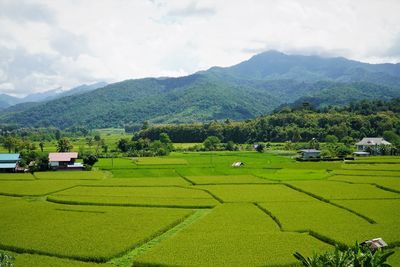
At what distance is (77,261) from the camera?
71.9 ft

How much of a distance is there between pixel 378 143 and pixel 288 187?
48.3 meters

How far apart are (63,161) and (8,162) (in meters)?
8.81

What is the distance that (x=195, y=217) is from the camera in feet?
107

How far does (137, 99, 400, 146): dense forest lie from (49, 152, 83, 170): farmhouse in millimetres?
57780

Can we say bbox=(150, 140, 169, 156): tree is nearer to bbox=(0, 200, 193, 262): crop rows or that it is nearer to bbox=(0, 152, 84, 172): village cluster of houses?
bbox=(0, 152, 84, 172): village cluster of houses

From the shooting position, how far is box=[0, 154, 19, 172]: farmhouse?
6743 centimetres

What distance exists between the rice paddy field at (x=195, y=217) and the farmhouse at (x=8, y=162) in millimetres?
12222

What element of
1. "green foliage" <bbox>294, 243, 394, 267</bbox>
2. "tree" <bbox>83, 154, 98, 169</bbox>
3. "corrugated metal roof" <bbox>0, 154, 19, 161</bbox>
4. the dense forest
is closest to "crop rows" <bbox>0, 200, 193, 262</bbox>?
"green foliage" <bbox>294, 243, 394, 267</bbox>

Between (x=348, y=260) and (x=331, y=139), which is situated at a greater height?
(x=331, y=139)

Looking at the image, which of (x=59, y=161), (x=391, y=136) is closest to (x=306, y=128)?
(x=391, y=136)

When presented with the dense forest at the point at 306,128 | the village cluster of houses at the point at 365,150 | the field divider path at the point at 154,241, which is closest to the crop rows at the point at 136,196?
the field divider path at the point at 154,241

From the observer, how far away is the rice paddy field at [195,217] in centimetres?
2281

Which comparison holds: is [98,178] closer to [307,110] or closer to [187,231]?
[187,231]

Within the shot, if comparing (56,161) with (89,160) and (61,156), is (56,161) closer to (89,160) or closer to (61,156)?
(61,156)
